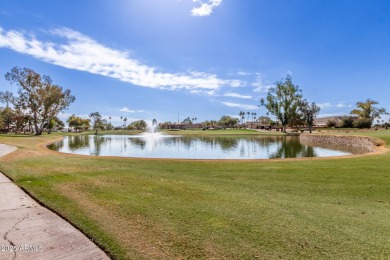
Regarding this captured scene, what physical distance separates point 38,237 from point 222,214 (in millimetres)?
3187

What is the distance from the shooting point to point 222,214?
5.41 meters

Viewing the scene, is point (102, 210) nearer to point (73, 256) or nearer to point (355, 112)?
point (73, 256)

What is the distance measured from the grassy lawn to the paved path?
217 millimetres

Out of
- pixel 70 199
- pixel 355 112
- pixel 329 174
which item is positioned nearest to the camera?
pixel 70 199

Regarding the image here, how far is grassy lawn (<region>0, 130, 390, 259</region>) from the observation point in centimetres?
398

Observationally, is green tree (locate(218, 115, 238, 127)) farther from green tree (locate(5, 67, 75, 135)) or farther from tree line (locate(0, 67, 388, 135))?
green tree (locate(5, 67, 75, 135))

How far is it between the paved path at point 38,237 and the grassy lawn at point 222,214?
0.22 metres

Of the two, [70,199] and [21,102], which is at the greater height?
[21,102]

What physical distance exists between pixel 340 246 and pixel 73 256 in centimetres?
386

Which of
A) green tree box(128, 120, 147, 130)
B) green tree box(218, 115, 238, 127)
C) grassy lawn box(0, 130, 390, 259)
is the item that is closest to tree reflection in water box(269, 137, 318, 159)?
grassy lawn box(0, 130, 390, 259)

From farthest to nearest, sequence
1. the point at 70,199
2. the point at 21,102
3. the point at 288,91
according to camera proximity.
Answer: the point at 288,91 < the point at 21,102 < the point at 70,199

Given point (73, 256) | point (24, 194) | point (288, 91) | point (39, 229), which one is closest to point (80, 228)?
point (39, 229)

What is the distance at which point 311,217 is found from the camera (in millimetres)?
5469

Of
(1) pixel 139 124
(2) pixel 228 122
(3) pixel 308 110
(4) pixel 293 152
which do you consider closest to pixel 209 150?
(4) pixel 293 152
